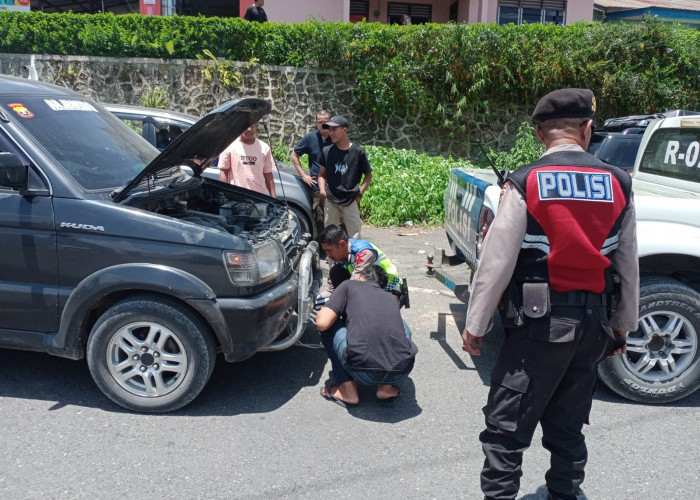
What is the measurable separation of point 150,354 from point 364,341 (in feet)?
4.36

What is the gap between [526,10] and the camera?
1748 centimetres

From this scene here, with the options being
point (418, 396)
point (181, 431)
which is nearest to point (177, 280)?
point (181, 431)

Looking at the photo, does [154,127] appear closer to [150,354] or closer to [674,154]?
[150,354]

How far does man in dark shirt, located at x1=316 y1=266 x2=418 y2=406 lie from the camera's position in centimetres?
401

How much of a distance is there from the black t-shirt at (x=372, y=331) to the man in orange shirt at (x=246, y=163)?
262cm

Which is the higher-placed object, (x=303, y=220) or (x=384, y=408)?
(x=303, y=220)

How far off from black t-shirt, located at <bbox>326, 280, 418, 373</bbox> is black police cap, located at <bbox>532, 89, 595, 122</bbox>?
1.83m

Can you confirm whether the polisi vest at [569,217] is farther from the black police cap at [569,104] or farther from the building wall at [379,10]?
the building wall at [379,10]

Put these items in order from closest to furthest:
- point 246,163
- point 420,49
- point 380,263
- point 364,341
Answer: point 364,341
point 380,263
point 246,163
point 420,49

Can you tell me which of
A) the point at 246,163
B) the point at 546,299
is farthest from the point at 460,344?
the point at 246,163

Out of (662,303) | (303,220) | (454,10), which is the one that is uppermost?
(454,10)

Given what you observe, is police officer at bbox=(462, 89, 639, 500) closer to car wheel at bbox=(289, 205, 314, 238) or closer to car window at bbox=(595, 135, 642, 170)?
car wheel at bbox=(289, 205, 314, 238)

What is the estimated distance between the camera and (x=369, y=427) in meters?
3.92

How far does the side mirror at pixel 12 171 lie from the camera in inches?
145
